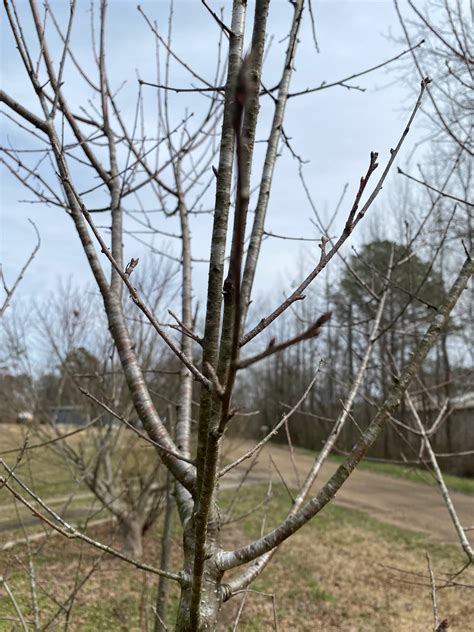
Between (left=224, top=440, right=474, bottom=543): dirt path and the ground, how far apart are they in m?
0.05

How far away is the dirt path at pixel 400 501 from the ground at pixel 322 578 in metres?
0.05

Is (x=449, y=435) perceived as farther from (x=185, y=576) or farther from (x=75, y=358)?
(x=185, y=576)

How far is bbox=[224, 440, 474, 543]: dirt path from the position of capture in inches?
508

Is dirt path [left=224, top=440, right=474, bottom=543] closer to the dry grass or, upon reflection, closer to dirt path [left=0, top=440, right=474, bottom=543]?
dirt path [left=0, top=440, right=474, bottom=543]

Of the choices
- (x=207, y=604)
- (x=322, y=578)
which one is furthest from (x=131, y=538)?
(x=207, y=604)

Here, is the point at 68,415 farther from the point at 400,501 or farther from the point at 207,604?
the point at 207,604

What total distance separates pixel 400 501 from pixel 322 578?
7192 millimetres

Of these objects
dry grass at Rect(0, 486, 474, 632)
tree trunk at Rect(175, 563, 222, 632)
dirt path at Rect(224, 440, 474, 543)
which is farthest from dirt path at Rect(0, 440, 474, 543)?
tree trunk at Rect(175, 563, 222, 632)

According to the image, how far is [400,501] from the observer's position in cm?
1594

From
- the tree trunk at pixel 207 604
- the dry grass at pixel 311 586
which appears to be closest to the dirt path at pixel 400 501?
the dry grass at pixel 311 586

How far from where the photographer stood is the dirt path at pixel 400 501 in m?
12.9

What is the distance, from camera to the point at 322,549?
37.1 feet

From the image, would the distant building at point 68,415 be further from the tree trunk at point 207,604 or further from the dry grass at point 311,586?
the tree trunk at point 207,604

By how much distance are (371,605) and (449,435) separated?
659 inches
